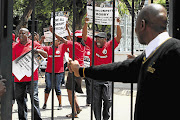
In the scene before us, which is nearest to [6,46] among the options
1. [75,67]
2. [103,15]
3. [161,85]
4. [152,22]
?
[75,67]

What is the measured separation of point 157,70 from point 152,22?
344 millimetres

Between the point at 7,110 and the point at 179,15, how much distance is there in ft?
5.64

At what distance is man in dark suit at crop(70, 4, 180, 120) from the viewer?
1.97 metres

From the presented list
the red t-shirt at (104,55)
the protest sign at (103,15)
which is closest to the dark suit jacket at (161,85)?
the protest sign at (103,15)

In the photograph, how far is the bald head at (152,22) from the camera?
83.6 inches

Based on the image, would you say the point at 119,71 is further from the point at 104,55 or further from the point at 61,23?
the point at 104,55

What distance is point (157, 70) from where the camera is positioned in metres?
1.99

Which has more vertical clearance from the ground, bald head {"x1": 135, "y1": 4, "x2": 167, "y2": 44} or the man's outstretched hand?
bald head {"x1": 135, "y1": 4, "x2": 167, "y2": 44}

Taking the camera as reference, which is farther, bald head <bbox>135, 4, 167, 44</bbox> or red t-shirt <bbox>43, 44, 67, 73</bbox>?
red t-shirt <bbox>43, 44, 67, 73</bbox>

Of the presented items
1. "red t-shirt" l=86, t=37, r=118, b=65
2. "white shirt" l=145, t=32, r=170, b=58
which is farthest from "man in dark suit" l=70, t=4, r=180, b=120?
"red t-shirt" l=86, t=37, r=118, b=65

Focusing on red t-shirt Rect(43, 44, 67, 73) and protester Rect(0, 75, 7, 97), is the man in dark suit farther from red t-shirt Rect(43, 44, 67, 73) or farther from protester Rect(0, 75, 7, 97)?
red t-shirt Rect(43, 44, 67, 73)

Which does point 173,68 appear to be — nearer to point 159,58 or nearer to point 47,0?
point 159,58

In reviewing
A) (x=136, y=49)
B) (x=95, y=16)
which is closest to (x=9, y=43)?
(x=95, y=16)

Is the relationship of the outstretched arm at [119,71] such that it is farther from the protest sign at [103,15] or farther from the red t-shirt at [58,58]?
the red t-shirt at [58,58]
